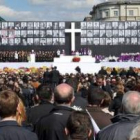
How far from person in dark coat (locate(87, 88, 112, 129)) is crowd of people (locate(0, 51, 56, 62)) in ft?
116

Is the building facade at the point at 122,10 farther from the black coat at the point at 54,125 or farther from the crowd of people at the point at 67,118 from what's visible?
the black coat at the point at 54,125

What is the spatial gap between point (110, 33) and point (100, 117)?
38733mm

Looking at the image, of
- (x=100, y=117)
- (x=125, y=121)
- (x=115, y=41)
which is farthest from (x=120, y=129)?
(x=115, y=41)

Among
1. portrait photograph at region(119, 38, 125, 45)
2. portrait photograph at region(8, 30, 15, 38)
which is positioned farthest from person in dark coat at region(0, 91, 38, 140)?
portrait photograph at region(119, 38, 125, 45)

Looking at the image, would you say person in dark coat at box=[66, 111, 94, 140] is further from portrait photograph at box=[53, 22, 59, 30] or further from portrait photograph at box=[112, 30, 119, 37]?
portrait photograph at box=[112, 30, 119, 37]

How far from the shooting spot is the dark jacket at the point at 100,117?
5012 millimetres

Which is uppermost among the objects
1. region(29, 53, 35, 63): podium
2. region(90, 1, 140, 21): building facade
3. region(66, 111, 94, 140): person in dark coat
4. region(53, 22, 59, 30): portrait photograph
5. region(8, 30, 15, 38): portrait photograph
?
region(90, 1, 140, 21): building facade

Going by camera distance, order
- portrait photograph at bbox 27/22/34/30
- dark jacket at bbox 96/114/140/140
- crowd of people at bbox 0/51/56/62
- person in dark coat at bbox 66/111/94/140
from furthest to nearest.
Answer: portrait photograph at bbox 27/22/34/30
crowd of people at bbox 0/51/56/62
dark jacket at bbox 96/114/140/140
person in dark coat at bbox 66/111/94/140

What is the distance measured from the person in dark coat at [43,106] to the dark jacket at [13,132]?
1871 millimetres

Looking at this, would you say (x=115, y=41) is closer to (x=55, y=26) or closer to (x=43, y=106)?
(x=55, y=26)

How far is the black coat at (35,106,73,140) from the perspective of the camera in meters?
4.71

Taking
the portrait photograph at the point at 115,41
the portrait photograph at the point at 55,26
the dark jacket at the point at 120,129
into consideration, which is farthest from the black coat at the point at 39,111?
the portrait photograph at the point at 115,41

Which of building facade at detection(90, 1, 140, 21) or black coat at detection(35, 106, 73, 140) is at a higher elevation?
building facade at detection(90, 1, 140, 21)

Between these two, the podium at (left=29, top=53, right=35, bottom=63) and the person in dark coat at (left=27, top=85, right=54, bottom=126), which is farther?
the podium at (left=29, top=53, right=35, bottom=63)
